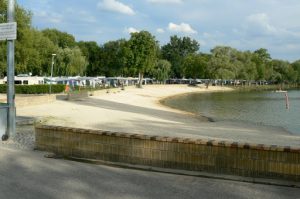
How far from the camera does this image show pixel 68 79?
83.8 m

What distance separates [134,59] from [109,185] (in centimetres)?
8690

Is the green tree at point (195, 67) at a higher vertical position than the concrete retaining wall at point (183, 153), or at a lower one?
higher

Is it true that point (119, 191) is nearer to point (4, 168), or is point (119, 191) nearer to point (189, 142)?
point (189, 142)

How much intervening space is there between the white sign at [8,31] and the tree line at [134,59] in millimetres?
39982

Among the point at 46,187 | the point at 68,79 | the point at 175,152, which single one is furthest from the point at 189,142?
the point at 68,79

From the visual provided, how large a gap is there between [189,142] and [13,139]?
20.4 ft

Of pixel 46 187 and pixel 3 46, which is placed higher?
pixel 3 46

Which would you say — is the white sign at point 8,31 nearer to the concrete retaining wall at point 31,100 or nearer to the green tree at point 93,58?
the concrete retaining wall at point 31,100

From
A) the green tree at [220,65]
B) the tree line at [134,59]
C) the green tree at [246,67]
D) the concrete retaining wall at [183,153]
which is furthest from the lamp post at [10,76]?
the green tree at [246,67]

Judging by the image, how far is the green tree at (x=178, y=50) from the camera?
160m

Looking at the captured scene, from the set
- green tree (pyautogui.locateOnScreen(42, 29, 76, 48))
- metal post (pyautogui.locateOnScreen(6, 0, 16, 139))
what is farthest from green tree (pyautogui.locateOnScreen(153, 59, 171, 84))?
metal post (pyautogui.locateOnScreen(6, 0, 16, 139))

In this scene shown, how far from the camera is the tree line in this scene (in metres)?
57.5

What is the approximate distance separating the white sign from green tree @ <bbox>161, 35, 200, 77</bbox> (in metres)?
144

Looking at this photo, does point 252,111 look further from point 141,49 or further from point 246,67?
point 246,67
